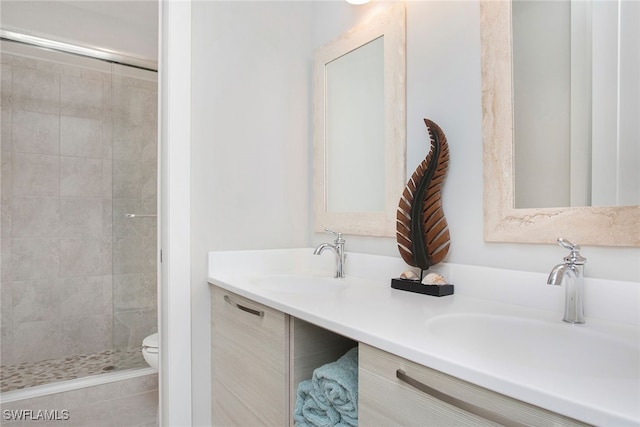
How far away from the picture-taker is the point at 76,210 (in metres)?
2.66

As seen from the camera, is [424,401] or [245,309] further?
[245,309]

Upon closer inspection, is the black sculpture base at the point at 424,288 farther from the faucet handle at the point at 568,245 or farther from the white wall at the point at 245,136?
the white wall at the point at 245,136

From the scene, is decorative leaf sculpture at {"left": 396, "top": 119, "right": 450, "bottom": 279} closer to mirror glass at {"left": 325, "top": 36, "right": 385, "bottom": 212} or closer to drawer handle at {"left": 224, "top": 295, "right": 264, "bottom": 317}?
mirror glass at {"left": 325, "top": 36, "right": 385, "bottom": 212}

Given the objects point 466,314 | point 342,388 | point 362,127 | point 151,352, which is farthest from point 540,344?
point 151,352

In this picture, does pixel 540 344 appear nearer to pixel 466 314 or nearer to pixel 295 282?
pixel 466 314

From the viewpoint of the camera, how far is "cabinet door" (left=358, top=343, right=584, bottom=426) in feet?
1.80

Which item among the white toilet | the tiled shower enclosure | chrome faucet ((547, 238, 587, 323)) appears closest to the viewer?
chrome faucet ((547, 238, 587, 323))

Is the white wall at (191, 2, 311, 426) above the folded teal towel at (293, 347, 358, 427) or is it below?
above

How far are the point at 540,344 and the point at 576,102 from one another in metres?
0.62

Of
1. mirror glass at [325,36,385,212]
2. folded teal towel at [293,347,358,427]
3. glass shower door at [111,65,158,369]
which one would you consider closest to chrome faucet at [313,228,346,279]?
mirror glass at [325,36,385,212]

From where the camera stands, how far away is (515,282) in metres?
1.05

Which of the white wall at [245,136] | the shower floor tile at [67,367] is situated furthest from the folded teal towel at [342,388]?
the shower floor tile at [67,367]

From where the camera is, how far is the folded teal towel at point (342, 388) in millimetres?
901

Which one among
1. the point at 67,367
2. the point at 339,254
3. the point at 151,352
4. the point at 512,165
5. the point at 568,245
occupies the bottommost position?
the point at 67,367
